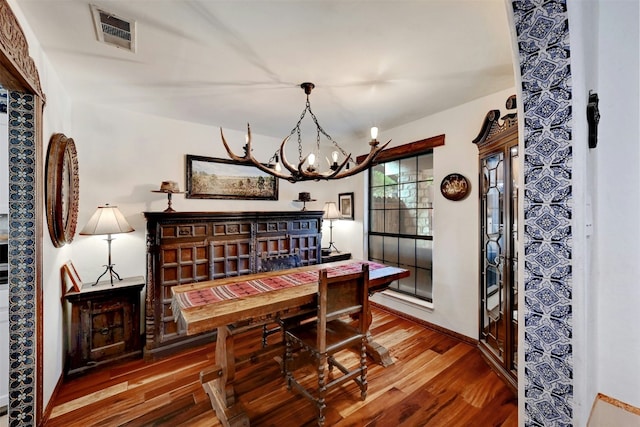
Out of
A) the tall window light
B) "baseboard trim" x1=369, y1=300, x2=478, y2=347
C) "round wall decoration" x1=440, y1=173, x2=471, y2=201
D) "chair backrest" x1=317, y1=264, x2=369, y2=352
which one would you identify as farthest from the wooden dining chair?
the tall window light

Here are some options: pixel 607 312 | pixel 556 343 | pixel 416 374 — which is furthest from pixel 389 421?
pixel 607 312

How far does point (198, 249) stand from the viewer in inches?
115

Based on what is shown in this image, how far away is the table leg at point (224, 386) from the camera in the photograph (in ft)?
5.72

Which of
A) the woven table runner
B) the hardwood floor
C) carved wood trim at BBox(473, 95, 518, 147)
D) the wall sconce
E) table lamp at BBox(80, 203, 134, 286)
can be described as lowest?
the hardwood floor

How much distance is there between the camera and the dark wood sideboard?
8.73ft

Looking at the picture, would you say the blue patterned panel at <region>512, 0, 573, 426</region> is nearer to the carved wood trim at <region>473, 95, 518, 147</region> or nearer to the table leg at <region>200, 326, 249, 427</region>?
the carved wood trim at <region>473, 95, 518, 147</region>

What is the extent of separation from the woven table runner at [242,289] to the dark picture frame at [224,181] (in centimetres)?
158

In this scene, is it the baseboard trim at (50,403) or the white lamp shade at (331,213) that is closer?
the baseboard trim at (50,403)

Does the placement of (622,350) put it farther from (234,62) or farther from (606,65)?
(234,62)

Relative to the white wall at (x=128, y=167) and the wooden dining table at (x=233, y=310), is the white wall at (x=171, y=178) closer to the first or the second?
the white wall at (x=128, y=167)

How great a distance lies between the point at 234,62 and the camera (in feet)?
6.39

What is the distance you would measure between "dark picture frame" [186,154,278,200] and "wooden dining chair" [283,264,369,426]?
2.07 metres

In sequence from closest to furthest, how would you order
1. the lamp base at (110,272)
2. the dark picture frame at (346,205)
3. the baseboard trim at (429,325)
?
1. the lamp base at (110,272)
2. the baseboard trim at (429,325)
3. the dark picture frame at (346,205)

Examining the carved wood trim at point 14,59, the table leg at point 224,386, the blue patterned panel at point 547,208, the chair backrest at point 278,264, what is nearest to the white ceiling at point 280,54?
the carved wood trim at point 14,59
